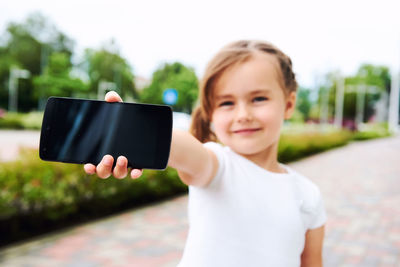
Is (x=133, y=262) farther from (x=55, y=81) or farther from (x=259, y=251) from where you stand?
(x=55, y=81)

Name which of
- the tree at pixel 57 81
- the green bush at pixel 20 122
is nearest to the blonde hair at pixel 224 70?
the green bush at pixel 20 122

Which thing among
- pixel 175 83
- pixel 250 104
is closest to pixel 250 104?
pixel 250 104

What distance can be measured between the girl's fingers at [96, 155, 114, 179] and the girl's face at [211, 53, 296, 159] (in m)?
0.46

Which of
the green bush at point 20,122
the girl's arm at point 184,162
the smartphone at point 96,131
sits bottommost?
the green bush at point 20,122

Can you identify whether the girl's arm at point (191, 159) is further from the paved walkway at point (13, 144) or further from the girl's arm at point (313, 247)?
the paved walkway at point (13, 144)

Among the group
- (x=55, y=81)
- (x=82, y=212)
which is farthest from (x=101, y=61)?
(x=82, y=212)

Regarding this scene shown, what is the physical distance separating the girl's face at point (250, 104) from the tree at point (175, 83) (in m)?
4.27

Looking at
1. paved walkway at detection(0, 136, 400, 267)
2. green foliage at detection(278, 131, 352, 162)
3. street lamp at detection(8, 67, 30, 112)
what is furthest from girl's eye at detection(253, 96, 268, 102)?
street lamp at detection(8, 67, 30, 112)

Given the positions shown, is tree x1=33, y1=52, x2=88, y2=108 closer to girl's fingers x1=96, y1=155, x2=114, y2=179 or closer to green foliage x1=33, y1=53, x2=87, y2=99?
green foliage x1=33, y1=53, x2=87, y2=99

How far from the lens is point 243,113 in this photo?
3.46ft

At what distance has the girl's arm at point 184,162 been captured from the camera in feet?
2.32

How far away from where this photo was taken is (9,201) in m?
3.89

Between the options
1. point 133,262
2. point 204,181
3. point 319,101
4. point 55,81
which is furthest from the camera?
point 319,101

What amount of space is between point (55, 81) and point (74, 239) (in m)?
31.6
